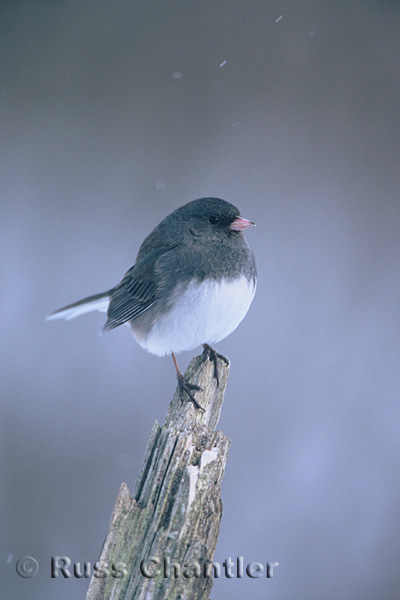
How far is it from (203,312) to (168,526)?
35.6 inches

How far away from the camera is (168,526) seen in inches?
44.9

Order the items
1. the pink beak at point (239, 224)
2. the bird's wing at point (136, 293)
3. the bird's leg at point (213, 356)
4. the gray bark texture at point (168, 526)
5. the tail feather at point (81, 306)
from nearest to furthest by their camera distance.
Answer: the gray bark texture at point (168, 526)
the bird's leg at point (213, 356)
the pink beak at point (239, 224)
the bird's wing at point (136, 293)
the tail feather at point (81, 306)

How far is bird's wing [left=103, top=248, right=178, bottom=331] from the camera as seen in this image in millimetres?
2168

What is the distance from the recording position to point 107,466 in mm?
3010

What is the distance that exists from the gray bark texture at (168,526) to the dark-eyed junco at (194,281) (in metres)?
0.55

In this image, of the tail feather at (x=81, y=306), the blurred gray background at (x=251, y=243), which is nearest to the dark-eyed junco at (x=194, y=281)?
the tail feather at (x=81, y=306)

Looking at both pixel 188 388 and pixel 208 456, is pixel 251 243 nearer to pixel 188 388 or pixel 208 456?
pixel 188 388

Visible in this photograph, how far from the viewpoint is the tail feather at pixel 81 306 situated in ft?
7.89

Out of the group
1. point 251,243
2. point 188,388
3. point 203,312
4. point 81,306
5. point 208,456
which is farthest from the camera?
point 251,243

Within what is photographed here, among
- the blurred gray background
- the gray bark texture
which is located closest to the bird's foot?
the gray bark texture

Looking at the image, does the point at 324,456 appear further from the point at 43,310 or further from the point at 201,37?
the point at 201,37

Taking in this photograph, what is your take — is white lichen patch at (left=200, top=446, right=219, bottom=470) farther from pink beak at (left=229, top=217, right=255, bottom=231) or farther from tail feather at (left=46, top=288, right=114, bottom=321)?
tail feather at (left=46, top=288, right=114, bottom=321)

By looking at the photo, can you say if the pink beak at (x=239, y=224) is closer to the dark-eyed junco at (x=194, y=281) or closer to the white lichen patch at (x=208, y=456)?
the dark-eyed junco at (x=194, y=281)

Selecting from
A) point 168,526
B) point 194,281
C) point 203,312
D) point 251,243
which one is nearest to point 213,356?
point 203,312
